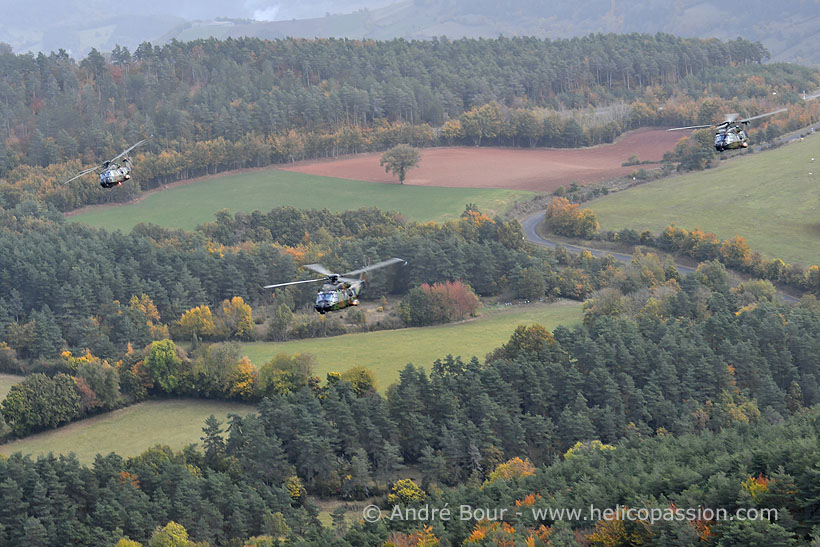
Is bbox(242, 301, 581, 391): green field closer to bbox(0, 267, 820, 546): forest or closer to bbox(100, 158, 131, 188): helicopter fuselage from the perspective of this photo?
bbox(0, 267, 820, 546): forest

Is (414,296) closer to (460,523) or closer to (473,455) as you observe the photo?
(473,455)

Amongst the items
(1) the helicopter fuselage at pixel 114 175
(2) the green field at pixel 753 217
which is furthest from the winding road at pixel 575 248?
(1) the helicopter fuselage at pixel 114 175

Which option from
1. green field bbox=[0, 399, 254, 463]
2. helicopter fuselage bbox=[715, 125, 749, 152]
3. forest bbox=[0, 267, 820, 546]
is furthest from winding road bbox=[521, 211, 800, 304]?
green field bbox=[0, 399, 254, 463]

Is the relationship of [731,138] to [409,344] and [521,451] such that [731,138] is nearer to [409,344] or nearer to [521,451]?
[521,451]

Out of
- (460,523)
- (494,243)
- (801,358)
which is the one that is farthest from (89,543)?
(494,243)

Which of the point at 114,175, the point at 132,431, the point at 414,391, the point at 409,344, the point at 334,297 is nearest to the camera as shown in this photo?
the point at 334,297

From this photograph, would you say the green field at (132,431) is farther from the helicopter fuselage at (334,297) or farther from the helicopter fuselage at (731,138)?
the helicopter fuselage at (731,138)

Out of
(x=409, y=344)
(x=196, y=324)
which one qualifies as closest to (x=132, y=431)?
(x=196, y=324)

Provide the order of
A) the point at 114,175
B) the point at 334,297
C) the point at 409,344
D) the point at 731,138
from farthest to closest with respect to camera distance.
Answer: the point at 409,344, the point at 114,175, the point at 731,138, the point at 334,297
